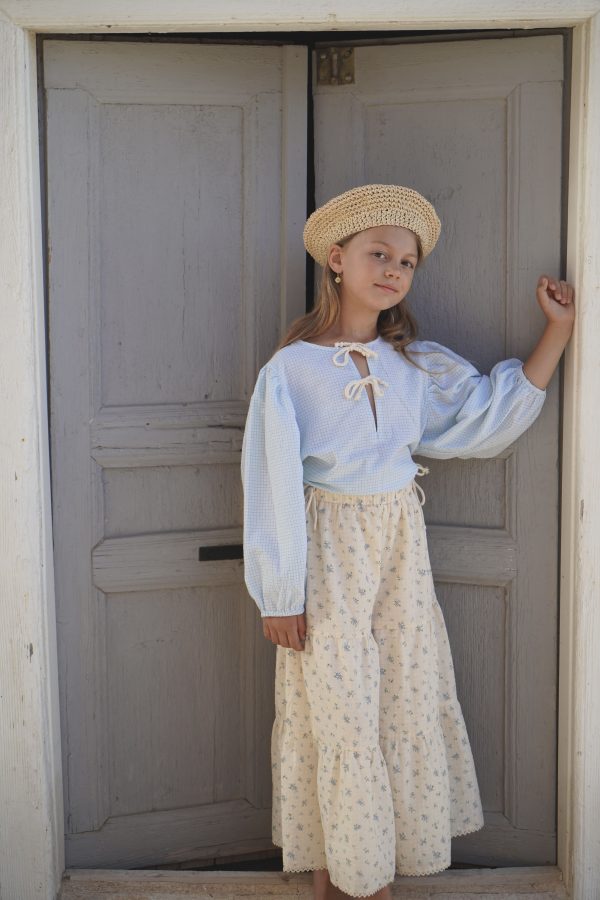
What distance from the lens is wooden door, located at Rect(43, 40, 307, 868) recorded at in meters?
2.64

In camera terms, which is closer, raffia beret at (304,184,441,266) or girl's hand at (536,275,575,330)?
raffia beret at (304,184,441,266)

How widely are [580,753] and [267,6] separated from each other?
2186 mm

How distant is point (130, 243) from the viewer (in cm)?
268

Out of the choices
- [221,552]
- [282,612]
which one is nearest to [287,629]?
[282,612]

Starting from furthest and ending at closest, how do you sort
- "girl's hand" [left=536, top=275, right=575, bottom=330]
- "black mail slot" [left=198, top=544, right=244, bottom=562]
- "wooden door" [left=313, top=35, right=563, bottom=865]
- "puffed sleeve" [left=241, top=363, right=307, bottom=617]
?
"black mail slot" [left=198, top=544, right=244, bottom=562]
"wooden door" [left=313, top=35, right=563, bottom=865]
"girl's hand" [left=536, top=275, right=575, bottom=330]
"puffed sleeve" [left=241, top=363, right=307, bottom=617]

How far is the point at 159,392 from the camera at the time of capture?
2.74 m

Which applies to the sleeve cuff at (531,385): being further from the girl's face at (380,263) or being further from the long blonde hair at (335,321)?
the girl's face at (380,263)

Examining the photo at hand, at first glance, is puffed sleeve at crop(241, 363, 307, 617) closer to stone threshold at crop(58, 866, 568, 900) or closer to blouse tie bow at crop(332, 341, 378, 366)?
blouse tie bow at crop(332, 341, 378, 366)

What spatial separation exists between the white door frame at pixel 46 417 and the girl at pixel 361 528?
23 centimetres

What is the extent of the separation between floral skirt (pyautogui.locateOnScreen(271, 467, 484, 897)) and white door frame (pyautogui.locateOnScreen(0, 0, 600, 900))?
1.34 feet

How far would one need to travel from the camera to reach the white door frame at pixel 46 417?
235 cm

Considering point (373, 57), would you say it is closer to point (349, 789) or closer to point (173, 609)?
point (173, 609)

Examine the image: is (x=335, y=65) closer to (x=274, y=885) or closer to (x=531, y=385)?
(x=531, y=385)

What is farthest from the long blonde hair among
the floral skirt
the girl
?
the floral skirt
